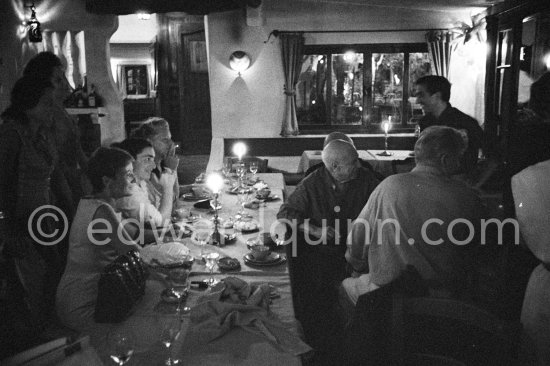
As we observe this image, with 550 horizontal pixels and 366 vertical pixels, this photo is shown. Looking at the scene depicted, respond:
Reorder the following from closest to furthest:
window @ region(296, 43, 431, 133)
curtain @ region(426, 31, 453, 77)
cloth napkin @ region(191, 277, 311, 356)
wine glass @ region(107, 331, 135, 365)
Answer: wine glass @ region(107, 331, 135, 365) → cloth napkin @ region(191, 277, 311, 356) → curtain @ region(426, 31, 453, 77) → window @ region(296, 43, 431, 133)

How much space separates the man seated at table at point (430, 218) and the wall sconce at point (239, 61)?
20.3ft

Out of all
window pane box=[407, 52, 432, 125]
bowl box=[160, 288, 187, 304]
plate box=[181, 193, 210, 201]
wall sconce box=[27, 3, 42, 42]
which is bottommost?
plate box=[181, 193, 210, 201]

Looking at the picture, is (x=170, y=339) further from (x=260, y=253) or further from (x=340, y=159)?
→ (x=340, y=159)

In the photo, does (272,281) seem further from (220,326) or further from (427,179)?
(427,179)

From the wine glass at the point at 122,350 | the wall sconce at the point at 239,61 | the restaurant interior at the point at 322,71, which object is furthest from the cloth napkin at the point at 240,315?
the wall sconce at the point at 239,61

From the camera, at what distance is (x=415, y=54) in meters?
8.51

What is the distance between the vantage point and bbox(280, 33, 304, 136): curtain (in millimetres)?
Result: 8180

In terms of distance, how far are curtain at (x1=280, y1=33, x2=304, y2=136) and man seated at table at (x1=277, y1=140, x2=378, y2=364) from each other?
5.06 meters

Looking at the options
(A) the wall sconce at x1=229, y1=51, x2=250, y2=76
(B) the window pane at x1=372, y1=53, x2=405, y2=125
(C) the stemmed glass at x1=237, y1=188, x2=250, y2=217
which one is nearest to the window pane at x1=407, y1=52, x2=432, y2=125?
(B) the window pane at x1=372, y1=53, x2=405, y2=125

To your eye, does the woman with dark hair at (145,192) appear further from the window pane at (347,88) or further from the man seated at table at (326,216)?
the window pane at (347,88)

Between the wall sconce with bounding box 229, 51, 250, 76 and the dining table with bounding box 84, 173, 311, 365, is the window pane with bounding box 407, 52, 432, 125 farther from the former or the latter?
the dining table with bounding box 84, 173, 311, 365

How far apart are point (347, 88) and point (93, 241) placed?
7.12 m

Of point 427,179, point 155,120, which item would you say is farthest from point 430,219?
point 155,120

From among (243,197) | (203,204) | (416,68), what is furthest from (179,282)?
(416,68)
